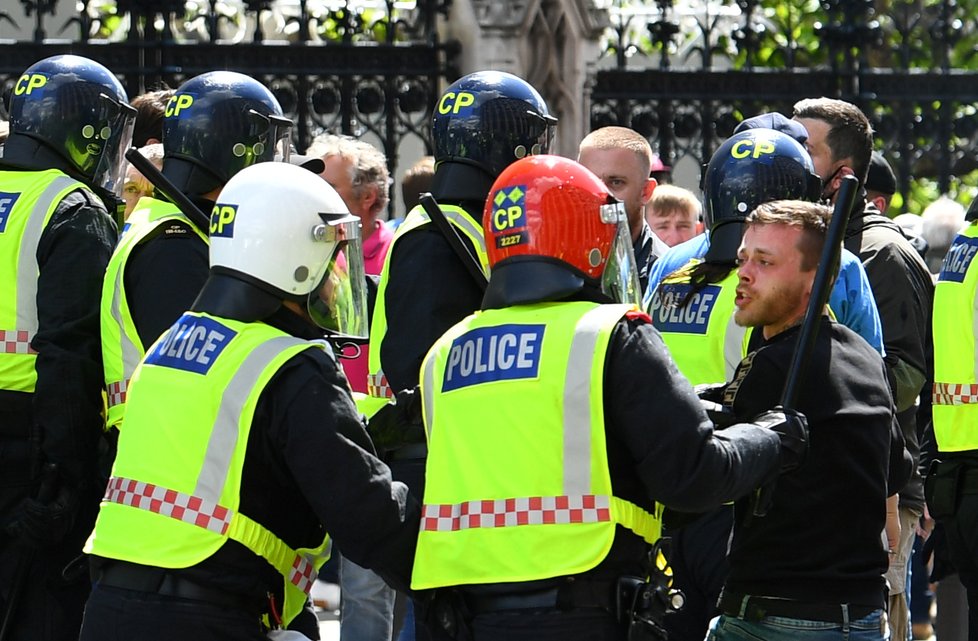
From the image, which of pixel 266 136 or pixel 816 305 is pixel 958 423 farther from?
pixel 266 136

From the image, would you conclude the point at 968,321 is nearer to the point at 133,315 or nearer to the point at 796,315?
the point at 796,315

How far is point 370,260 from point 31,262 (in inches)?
100

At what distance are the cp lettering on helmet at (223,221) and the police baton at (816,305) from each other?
1.36 metres

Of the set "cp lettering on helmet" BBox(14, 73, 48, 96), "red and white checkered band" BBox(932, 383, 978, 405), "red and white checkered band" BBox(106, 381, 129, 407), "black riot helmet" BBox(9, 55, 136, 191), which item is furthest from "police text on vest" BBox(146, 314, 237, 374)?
"red and white checkered band" BBox(932, 383, 978, 405)

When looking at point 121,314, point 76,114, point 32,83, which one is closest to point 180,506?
point 121,314

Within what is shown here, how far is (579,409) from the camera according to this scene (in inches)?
152

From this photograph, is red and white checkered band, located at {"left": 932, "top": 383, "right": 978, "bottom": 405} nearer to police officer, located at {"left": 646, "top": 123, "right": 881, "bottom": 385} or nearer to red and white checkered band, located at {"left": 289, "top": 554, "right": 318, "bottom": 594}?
police officer, located at {"left": 646, "top": 123, "right": 881, "bottom": 385}

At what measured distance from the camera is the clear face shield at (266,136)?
18.2 feet

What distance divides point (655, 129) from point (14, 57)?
4047 mm

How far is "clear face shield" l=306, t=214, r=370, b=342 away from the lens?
14.1 feet

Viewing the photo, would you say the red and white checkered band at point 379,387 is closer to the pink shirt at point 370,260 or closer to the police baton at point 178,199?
the police baton at point 178,199

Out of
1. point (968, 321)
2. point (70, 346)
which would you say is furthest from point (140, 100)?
point (968, 321)

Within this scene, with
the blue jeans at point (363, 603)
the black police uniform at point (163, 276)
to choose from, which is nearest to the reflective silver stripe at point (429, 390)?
the black police uniform at point (163, 276)

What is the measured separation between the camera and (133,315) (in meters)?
5.29
